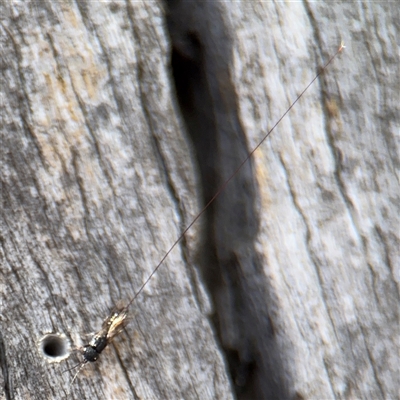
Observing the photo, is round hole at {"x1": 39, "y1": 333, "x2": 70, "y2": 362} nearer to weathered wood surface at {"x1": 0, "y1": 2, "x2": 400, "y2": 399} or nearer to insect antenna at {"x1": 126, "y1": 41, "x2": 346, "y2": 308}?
weathered wood surface at {"x1": 0, "y1": 2, "x2": 400, "y2": 399}

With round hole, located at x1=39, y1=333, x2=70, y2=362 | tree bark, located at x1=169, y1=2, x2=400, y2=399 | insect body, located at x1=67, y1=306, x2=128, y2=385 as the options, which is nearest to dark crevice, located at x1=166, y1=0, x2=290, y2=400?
tree bark, located at x1=169, y1=2, x2=400, y2=399

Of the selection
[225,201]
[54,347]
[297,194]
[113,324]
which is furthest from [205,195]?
[54,347]

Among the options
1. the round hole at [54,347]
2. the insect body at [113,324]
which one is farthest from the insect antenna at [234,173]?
the round hole at [54,347]

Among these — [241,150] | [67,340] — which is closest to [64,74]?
[241,150]

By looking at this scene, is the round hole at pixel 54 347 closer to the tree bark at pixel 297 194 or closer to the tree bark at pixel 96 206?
the tree bark at pixel 96 206

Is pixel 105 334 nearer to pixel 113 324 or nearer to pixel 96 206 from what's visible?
pixel 113 324
